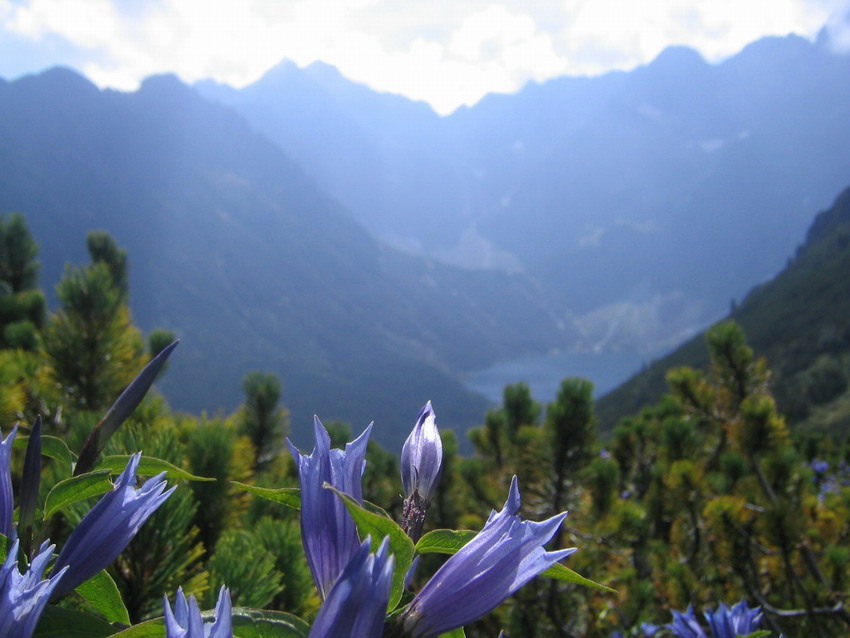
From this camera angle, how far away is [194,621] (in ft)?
1.28

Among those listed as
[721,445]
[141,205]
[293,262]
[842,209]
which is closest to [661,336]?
[842,209]

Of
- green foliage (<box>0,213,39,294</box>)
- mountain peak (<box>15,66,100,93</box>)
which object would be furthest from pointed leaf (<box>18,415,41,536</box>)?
mountain peak (<box>15,66,100,93</box>)

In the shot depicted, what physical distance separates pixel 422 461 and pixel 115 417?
1.08 feet

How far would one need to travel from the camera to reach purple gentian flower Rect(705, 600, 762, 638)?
38.7 inches

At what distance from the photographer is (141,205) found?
162 m

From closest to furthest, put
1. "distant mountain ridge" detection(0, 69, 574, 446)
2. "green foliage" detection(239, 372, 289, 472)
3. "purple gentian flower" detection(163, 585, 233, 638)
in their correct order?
"purple gentian flower" detection(163, 585, 233, 638) < "green foliage" detection(239, 372, 289, 472) < "distant mountain ridge" detection(0, 69, 574, 446)

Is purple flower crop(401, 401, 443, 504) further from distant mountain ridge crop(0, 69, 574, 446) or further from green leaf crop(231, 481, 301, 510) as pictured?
distant mountain ridge crop(0, 69, 574, 446)

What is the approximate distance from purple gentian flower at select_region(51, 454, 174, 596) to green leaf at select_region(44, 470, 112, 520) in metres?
0.02

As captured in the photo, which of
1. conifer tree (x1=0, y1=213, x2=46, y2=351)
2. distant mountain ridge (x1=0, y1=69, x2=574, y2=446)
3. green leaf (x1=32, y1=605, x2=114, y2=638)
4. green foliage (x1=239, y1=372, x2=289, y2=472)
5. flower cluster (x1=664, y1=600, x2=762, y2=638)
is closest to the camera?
green leaf (x1=32, y1=605, x2=114, y2=638)

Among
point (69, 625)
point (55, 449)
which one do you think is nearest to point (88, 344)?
point (55, 449)

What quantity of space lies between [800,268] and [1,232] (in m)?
105

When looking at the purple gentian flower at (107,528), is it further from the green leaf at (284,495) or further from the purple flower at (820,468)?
the purple flower at (820,468)

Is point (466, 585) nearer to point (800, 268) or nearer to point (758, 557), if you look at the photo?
point (758, 557)

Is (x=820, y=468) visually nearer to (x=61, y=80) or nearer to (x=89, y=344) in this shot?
(x=89, y=344)
